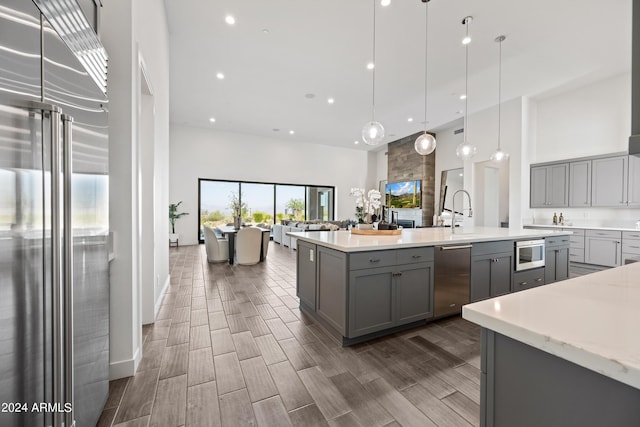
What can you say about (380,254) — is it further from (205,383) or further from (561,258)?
(561,258)

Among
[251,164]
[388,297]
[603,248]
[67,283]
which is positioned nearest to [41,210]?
[67,283]

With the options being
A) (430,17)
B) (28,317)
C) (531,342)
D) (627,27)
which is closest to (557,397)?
(531,342)

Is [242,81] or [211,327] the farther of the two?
[242,81]

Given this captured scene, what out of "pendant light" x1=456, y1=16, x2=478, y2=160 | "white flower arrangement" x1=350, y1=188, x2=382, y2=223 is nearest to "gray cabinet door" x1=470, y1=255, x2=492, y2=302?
"white flower arrangement" x1=350, y1=188, x2=382, y2=223

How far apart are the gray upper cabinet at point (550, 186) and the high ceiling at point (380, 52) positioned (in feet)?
5.50

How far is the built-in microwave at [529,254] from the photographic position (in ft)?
10.2

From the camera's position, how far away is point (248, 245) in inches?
211

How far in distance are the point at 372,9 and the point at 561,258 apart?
4170mm

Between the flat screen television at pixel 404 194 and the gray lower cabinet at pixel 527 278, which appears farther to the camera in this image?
the flat screen television at pixel 404 194

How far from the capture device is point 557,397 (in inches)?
24.3

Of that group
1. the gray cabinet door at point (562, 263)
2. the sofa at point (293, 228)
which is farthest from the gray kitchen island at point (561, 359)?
the sofa at point (293, 228)

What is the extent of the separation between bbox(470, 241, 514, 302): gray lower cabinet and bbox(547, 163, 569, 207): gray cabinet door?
395 centimetres

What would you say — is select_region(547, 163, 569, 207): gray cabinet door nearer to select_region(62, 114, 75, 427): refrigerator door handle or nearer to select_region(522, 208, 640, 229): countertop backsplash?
select_region(522, 208, 640, 229): countertop backsplash

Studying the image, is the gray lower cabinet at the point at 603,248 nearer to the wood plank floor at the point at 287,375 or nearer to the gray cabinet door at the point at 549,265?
the gray cabinet door at the point at 549,265
